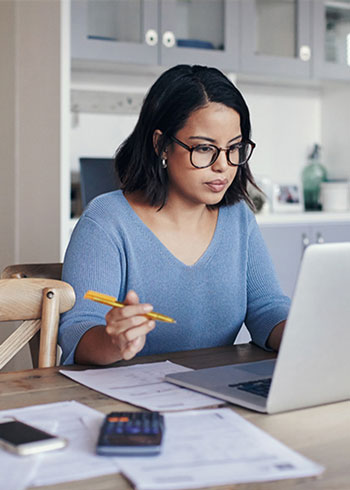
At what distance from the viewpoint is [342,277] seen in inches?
38.9

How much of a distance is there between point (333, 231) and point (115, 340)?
8.98 feet

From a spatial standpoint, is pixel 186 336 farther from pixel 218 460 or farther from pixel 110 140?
pixel 110 140

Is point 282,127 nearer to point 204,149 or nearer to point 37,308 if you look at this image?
point 204,149

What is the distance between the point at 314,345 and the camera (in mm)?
991

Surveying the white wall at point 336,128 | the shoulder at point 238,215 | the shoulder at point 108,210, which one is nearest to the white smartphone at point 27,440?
the shoulder at point 108,210

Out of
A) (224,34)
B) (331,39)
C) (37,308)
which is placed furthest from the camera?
(331,39)

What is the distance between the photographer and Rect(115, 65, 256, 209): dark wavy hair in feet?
5.50

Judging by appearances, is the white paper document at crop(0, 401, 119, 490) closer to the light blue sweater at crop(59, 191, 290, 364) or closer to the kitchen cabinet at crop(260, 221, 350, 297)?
the light blue sweater at crop(59, 191, 290, 364)

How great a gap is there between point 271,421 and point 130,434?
0.23 m

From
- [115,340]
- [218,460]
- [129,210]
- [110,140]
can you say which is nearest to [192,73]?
[129,210]

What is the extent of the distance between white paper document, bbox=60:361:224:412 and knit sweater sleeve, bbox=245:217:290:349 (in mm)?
389

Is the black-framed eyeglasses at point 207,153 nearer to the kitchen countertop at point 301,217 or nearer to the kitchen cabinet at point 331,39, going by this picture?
the kitchen countertop at point 301,217

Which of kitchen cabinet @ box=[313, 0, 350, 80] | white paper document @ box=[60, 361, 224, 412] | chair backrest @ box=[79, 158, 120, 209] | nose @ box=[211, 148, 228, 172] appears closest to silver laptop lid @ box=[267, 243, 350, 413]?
white paper document @ box=[60, 361, 224, 412]

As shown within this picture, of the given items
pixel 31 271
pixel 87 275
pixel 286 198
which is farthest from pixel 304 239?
pixel 87 275
